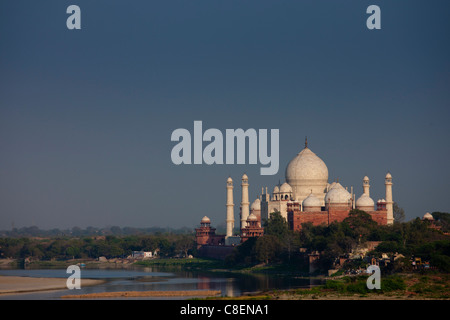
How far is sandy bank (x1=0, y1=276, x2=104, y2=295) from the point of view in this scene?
199 feet

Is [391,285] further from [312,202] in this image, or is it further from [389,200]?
[389,200]

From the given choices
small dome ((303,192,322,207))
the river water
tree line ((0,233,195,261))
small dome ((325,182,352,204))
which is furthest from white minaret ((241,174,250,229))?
tree line ((0,233,195,261))

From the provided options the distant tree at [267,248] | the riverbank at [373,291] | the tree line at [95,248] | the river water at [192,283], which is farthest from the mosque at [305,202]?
the riverbank at [373,291]

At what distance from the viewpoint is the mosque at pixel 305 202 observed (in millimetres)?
84812

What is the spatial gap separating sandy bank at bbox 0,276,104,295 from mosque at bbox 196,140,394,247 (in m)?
24.8

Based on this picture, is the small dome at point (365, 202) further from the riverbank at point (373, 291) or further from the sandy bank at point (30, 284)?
the sandy bank at point (30, 284)

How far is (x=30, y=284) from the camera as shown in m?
65.6

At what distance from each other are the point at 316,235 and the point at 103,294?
97.3 ft

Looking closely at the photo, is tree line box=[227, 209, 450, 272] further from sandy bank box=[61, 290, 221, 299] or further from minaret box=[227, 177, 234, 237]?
sandy bank box=[61, 290, 221, 299]

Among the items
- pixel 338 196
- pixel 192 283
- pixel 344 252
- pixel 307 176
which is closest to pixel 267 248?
pixel 338 196

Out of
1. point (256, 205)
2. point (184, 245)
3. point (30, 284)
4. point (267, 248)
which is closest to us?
point (30, 284)

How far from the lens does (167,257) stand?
112688 millimetres

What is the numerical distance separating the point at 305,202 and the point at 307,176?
4.54m

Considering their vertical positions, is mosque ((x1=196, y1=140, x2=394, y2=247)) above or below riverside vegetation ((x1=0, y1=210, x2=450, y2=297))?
above
